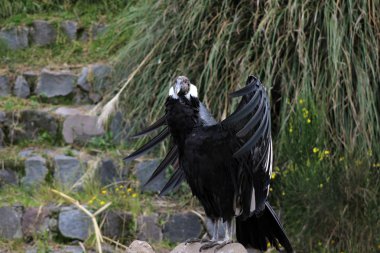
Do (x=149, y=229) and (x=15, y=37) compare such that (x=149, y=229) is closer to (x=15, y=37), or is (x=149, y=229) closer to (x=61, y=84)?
(x=61, y=84)

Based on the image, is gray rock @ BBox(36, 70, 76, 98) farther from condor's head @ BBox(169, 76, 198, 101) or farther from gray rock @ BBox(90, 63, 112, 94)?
condor's head @ BBox(169, 76, 198, 101)

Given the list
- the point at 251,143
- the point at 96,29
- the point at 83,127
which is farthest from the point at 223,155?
the point at 96,29

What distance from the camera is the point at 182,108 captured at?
12.7 feet

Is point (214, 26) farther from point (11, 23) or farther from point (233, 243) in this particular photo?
point (233, 243)

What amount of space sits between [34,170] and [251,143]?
2.80m

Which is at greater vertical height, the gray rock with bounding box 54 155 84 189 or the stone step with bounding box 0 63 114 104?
the stone step with bounding box 0 63 114 104

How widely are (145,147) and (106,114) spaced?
1.97 metres

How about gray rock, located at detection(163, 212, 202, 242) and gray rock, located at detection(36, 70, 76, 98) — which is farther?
gray rock, located at detection(36, 70, 76, 98)

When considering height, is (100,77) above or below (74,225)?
above

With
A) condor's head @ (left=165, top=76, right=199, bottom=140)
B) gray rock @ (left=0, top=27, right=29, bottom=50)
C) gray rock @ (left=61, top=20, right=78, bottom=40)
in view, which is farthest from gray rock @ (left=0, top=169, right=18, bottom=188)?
condor's head @ (left=165, top=76, right=199, bottom=140)

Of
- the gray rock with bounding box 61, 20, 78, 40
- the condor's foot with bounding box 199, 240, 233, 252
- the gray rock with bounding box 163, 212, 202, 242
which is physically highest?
the gray rock with bounding box 61, 20, 78, 40

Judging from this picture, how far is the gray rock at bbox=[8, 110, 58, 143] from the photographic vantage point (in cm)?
636

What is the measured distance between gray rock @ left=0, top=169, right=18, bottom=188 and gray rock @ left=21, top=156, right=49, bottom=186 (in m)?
0.07

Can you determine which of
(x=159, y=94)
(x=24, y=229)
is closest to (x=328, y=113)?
(x=159, y=94)
